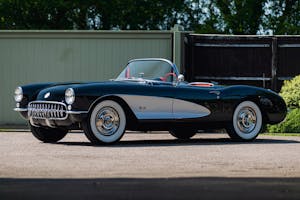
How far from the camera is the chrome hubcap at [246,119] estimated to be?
13312 mm

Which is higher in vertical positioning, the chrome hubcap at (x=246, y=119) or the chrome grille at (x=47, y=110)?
the chrome grille at (x=47, y=110)

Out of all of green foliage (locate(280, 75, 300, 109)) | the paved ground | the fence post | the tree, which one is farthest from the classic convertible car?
the tree

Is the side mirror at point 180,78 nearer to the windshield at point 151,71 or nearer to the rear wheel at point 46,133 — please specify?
the windshield at point 151,71

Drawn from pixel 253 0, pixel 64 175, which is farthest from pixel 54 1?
pixel 64 175

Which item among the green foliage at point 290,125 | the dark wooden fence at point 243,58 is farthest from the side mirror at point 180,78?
the dark wooden fence at point 243,58

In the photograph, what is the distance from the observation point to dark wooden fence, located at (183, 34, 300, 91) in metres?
20.5

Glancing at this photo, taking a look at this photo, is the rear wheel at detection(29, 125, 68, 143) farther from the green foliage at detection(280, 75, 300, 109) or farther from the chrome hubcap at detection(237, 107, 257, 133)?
the green foliage at detection(280, 75, 300, 109)

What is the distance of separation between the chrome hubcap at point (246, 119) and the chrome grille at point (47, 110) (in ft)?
9.86

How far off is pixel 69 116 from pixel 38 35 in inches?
380

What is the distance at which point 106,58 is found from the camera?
68.8 feet

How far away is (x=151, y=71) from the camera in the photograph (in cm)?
1320

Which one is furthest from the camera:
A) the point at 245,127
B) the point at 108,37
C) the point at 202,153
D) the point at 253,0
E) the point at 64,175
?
the point at 253,0

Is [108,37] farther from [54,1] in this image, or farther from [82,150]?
[54,1]

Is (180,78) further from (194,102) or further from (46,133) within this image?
(46,133)
